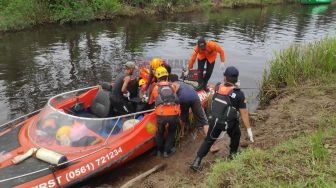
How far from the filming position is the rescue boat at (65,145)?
6.50 meters

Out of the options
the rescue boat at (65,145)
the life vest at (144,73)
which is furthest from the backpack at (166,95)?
the life vest at (144,73)

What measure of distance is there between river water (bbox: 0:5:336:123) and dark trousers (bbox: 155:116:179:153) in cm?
408

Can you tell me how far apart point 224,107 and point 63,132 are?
3.05 metres

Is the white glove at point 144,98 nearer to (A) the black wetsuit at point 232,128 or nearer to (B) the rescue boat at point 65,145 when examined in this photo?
(B) the rescue boat at point 65,145

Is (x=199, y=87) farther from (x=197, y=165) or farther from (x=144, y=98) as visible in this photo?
(x=197, y=165)

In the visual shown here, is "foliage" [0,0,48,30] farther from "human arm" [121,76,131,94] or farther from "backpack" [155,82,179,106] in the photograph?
"backpack" [155,82,179,106]

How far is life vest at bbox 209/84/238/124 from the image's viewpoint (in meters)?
6.68

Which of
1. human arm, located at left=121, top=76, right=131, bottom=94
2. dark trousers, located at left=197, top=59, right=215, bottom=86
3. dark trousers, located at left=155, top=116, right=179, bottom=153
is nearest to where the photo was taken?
dark trousers, located at left=155, top=116, right=179, bottom=153

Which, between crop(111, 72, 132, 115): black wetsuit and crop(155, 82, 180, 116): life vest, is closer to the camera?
crop(155, 82, 180, 116): life vest

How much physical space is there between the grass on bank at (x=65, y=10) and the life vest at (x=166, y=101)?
18.6m

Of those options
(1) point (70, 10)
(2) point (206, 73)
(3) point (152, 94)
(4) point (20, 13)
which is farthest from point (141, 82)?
(1) point (70, 10)

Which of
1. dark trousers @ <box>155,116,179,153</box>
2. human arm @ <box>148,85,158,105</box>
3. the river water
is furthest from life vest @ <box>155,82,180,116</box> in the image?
the river water

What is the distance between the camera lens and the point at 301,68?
11.1m

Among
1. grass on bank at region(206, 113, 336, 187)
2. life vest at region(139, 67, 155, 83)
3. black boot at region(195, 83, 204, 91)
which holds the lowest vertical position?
black boot at region(195, 83, 204, 91)
